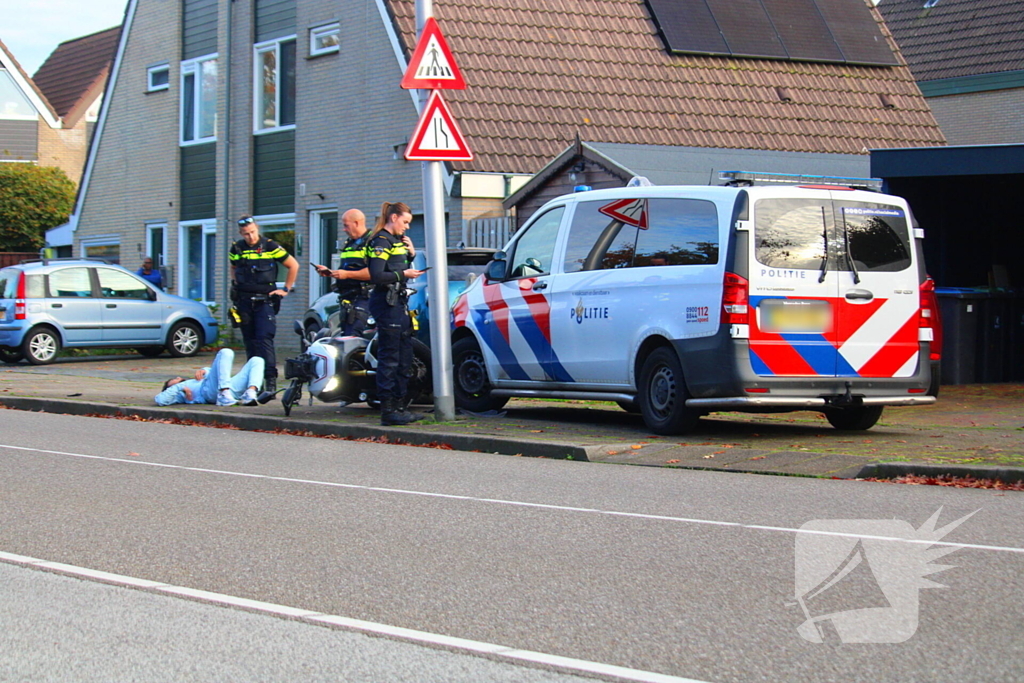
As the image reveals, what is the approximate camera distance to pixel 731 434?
456 inches

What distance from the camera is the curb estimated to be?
1060cm

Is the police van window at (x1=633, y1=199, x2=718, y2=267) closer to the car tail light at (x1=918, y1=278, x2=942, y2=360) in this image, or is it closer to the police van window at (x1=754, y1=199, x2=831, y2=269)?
the police van window at (x1=754, y1=199, x2=831, y2=269)

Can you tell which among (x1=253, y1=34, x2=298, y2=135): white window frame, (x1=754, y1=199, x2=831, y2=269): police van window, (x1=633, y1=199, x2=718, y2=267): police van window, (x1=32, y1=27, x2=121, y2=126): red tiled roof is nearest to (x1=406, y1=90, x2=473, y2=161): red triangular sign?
(x1=633, y1=199, x2=718, y2=267): police van window

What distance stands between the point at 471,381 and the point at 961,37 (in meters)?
23.6

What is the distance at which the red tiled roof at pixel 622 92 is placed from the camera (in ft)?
72.2

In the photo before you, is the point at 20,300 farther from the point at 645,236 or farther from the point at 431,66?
the point at 645,236

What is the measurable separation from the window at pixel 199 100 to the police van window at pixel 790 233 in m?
20.3

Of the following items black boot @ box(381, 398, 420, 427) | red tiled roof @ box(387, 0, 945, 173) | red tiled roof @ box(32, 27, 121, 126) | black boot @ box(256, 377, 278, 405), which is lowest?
black boot @ box(381, 398, 420, 427)

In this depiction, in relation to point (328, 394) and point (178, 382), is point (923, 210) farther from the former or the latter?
point (178, 382)

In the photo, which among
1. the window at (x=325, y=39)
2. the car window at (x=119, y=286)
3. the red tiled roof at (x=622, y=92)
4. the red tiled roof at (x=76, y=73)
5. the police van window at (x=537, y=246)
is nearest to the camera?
the police van window at (x=537, y=246)

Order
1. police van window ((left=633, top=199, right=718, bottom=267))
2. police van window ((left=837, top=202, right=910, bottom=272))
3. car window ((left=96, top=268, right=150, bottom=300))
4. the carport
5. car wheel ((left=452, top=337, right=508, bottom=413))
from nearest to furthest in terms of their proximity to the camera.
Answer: police van window ((left=633, top=199, right=718, bottom=267)), police van window ((left=837, top=202, right=910, bottom=272)), car wheel ((left=452, top=337, right=508, bottom=413)), the carport, car window ((left=96, top=268, right=150, bottom=300))

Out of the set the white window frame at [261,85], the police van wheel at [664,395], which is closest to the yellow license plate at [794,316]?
the police van wheel at [664,395]

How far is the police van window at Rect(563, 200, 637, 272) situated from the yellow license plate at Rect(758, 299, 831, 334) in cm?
142

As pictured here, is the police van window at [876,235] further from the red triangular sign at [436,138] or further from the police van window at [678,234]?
the red triangular sign at [436,138]
